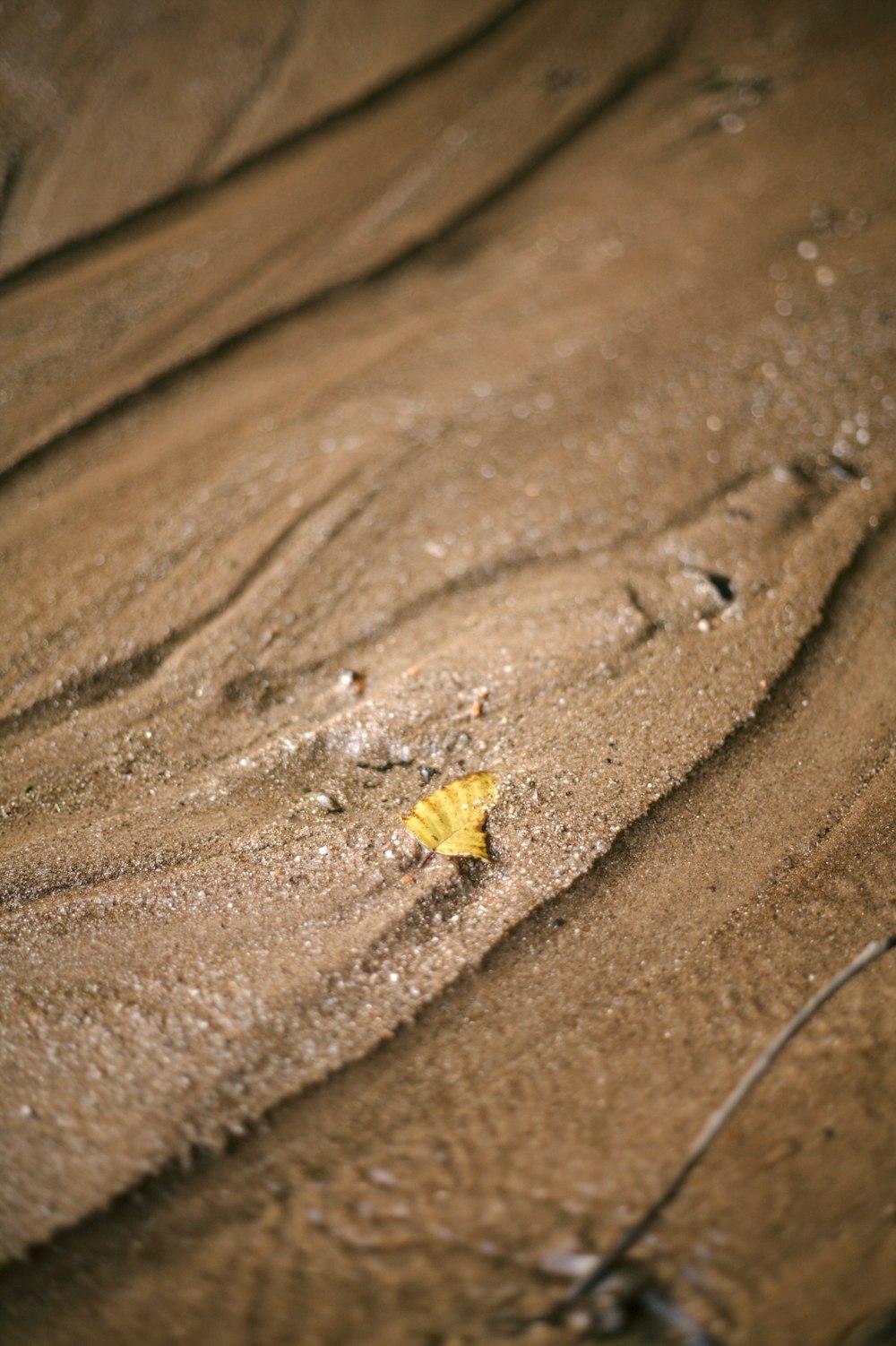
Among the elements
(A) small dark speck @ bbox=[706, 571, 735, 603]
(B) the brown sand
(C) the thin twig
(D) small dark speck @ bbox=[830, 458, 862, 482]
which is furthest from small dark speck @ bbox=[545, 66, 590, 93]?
(C) the thin twig

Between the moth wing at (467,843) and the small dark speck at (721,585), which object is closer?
the moth wing at (467,843)

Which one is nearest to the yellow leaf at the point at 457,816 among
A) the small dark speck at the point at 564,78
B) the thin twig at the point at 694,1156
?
the thin twig at the point at 694,1156

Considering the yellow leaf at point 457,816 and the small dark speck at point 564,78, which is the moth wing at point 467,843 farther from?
the small dark speck at point 564,78

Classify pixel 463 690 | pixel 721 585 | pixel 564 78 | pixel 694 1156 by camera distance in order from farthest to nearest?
pixel 564 78
pixel 721 585
pixel 463 690
pixel 694 1156

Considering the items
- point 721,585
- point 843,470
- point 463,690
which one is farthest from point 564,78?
point 463,690

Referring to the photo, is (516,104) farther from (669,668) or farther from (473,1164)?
(473,1164)

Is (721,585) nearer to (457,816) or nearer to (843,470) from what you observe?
(843,470)
